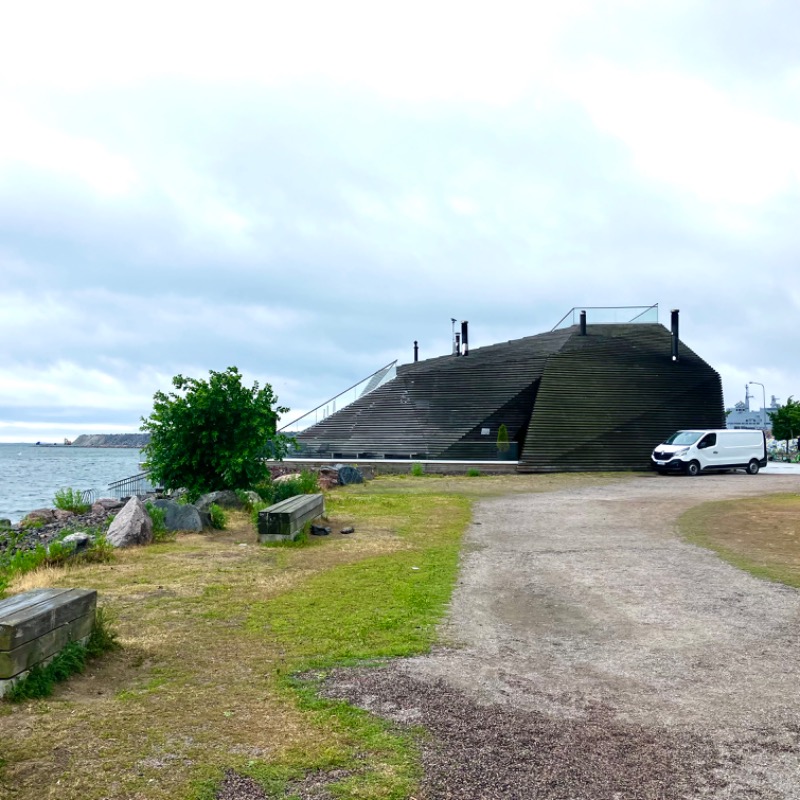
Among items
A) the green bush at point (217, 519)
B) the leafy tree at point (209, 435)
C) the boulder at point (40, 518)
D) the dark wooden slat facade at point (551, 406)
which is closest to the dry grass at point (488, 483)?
the dark wooden slat facade at point (551, 406)

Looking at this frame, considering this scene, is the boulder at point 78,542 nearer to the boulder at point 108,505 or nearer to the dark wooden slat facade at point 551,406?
the boulder at point 108,505

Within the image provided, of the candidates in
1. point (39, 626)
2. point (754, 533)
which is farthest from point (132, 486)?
point (39, 626)

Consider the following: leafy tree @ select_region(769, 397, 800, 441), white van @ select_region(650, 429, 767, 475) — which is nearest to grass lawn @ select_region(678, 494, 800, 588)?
white van @ select_region(650, 429, 767, 475)

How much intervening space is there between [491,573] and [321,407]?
31550 mm

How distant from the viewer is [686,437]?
3005 centimetres

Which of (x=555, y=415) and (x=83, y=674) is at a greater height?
(x=555, y=415)

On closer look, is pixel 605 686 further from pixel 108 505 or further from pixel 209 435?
pixel 108 505

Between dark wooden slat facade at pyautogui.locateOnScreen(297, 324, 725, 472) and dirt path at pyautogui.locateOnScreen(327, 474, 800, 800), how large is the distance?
23386mm

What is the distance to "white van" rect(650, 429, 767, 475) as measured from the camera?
2917 centimetres

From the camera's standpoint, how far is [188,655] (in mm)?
5520

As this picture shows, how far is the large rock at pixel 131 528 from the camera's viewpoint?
10.8m

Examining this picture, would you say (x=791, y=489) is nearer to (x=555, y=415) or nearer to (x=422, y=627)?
(x=555, y=415)

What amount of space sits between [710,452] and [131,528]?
81.7ft

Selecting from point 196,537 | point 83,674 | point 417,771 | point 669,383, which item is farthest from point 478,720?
point 669,383
